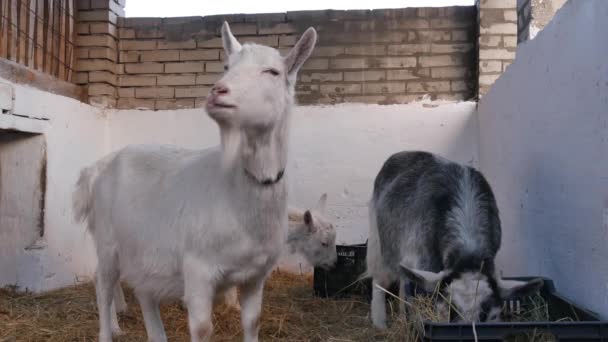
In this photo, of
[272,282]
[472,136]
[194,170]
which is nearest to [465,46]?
[472,136]

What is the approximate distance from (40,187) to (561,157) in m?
4.32

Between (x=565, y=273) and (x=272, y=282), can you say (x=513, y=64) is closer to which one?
(x=565, y=273)

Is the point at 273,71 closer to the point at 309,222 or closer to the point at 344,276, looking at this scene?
the point at 344,276

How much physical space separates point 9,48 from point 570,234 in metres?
4.62

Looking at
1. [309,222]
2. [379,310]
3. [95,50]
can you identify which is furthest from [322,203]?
[95,50]

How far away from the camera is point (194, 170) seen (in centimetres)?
343

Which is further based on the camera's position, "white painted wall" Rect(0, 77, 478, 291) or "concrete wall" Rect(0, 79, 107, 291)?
"white painted wall" Rect(0, 77, 478, 291)

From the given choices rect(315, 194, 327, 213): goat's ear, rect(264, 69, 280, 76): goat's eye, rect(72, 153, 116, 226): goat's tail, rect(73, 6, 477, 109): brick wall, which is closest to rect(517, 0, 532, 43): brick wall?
rect(73, 6, 477, 109): brick wall

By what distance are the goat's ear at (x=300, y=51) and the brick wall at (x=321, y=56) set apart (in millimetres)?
3825

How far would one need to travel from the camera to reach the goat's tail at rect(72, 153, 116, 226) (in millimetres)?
4332

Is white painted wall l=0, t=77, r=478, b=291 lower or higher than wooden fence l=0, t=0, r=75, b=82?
lower

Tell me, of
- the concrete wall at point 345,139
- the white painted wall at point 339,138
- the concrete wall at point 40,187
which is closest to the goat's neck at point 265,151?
the concrete wall at point 40,187

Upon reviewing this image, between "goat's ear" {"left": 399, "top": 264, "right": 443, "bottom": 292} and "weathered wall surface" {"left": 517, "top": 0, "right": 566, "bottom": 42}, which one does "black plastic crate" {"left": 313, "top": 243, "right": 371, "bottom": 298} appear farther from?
"goat's ear" {"left": 399, "top": 264, "right": 443, "bottom": 292}

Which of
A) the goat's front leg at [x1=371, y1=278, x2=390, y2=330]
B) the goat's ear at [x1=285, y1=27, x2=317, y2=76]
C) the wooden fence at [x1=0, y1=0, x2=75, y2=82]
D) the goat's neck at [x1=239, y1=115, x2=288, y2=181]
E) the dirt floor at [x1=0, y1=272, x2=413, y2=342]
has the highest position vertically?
the wooden fence at [x1=0, y1=0, x2=75, y2=82]
